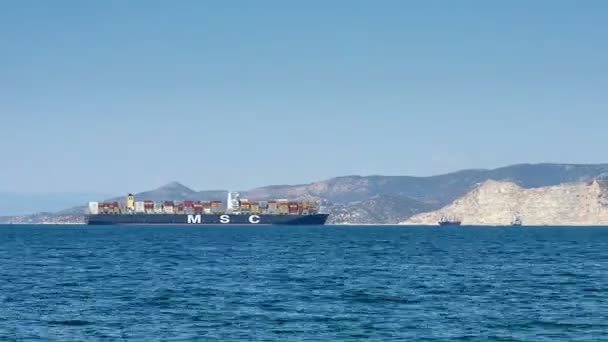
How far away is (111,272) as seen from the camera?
310 ft

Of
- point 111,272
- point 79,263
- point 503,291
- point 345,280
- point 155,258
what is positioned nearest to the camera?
point 503,291

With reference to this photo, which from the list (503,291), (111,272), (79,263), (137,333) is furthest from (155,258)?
(137,333)

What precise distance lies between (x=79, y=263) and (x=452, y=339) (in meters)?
68.1

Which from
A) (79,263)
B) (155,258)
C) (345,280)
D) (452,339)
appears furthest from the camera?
(155,258)

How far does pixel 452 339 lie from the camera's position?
50969 mm

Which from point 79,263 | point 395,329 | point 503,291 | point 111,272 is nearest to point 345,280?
point 503,291

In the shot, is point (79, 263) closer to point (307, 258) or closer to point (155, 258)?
point (155, 258)

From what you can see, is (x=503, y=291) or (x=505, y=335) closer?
(x=505, y=335)

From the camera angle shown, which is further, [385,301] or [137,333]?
[385,301]

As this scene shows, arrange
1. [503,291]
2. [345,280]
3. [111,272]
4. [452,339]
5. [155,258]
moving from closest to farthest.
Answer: [452,339] < [503,291] < [345,280] < [111,272] < [155,258]

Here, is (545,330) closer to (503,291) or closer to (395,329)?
(395,329)

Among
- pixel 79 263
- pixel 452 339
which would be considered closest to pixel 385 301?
pixel 452 339

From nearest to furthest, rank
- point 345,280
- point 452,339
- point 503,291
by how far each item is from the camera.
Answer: point 452,339 < point 503,291 < point 345,280

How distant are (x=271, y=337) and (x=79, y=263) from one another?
6401cm
